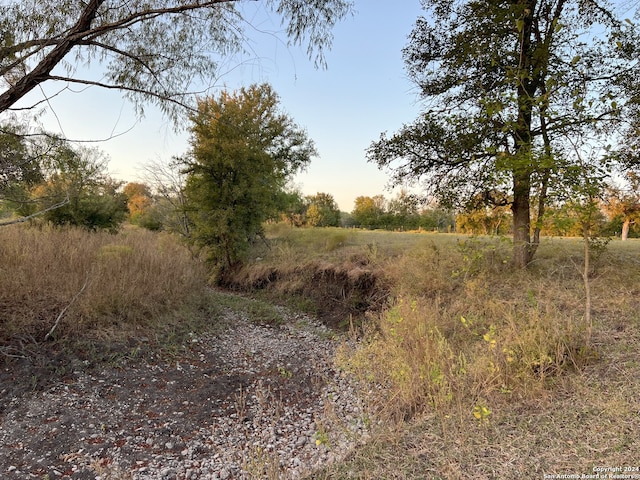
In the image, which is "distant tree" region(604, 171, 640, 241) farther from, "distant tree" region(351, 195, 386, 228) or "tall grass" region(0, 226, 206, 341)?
"distant tree" region(351, 195, 386, 228)

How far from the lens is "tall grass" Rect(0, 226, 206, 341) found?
4930 mm

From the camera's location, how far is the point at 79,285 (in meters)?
5.53

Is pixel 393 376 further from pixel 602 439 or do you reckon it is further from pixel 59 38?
pixel 59 38

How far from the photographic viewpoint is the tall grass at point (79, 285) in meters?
4.93

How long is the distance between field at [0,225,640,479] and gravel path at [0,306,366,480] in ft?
1.37

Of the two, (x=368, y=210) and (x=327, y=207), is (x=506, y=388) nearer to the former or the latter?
(x=327, y=207)

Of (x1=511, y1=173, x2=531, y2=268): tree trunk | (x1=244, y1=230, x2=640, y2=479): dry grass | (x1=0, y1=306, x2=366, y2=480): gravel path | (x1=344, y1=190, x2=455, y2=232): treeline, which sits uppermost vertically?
(x1=344, y1=190, x2=455, y2=232): treeline

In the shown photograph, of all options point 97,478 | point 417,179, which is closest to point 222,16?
point 97,478

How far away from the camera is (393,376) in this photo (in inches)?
146

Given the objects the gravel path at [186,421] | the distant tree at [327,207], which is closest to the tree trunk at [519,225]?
the gravel path at [186,421]

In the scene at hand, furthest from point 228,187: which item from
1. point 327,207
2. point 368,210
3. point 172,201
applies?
point 368,210

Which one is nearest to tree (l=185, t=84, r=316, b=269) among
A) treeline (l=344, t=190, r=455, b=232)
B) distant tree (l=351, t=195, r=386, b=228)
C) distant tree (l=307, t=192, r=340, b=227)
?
treeline (l=344, t=190, r=455, b=232)

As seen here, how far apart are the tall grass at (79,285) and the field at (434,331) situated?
0.02 m

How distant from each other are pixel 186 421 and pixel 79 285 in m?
3.13
